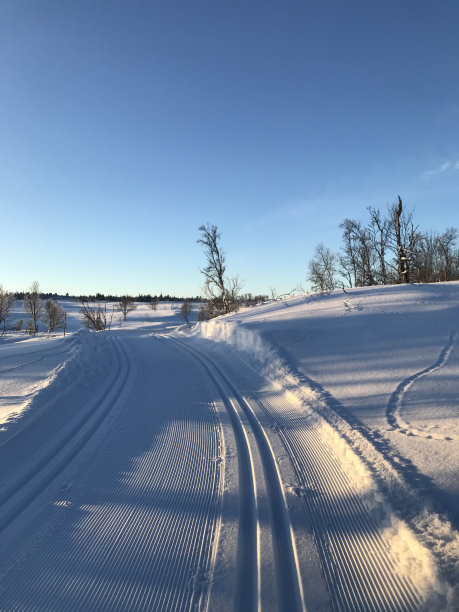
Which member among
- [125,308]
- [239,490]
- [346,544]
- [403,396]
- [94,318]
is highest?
[125,308]

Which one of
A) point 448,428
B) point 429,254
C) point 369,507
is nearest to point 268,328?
point 448,428

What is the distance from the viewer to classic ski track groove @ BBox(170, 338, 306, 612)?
206 centimetres

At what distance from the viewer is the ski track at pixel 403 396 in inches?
→ 151

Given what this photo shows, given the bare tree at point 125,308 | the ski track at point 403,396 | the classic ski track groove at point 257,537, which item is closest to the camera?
the classic ski track groove at point 257,537

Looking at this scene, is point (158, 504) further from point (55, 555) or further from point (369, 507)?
point (369, 507)

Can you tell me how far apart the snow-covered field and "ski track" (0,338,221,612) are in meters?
0.01

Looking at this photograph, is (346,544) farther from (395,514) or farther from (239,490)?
(239,490)

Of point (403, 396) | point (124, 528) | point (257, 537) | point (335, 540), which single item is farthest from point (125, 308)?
point (335, 540)

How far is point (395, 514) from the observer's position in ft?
8.68

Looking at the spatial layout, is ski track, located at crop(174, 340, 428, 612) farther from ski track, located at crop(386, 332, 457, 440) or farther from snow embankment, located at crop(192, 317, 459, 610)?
ski track, located at crop(386, 332, 457, 440)

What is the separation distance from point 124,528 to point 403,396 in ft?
13.8

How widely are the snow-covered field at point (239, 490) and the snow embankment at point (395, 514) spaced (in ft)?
0.04

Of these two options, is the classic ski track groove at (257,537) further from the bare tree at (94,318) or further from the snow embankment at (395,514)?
the bare tree at (94,318)

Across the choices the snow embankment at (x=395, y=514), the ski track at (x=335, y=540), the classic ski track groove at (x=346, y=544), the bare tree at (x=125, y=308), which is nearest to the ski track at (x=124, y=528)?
the ski track at (x=335, y=540)
